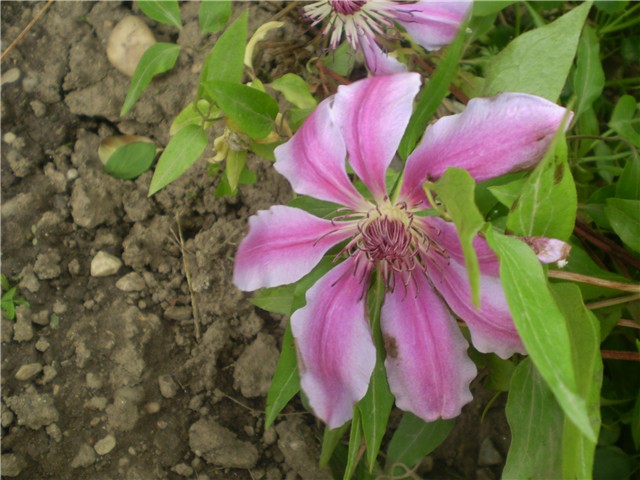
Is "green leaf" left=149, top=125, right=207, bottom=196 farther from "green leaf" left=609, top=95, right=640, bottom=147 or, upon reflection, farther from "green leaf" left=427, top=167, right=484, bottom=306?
"green leaf" left=609, top=95, right=640, bottom=147

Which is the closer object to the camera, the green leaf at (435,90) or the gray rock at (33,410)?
the green leaf at (435,90)

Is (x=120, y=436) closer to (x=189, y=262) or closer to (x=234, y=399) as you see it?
(x=234, y=399)

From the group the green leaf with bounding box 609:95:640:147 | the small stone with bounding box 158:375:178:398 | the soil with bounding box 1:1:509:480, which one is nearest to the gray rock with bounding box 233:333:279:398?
the soil with bounding box 1:1:509:480

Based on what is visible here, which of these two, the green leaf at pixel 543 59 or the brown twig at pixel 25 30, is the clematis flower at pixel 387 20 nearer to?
the green leaf at pixel 543 59

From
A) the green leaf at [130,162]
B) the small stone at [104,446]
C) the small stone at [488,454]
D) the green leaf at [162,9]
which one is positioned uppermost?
the green leaf at [162,9]

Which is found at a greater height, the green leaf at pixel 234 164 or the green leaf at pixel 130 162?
the green leaf at pixel 234 164

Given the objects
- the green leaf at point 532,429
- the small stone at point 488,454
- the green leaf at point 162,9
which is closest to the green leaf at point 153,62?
the green leaf at point 162,9
